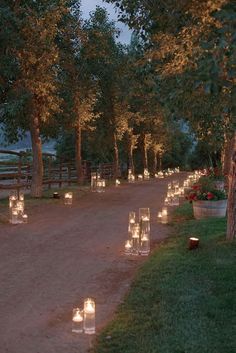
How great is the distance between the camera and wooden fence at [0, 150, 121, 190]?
2561cm

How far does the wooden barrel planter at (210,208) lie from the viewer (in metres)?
17.0

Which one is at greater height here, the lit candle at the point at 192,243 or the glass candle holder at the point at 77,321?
the lit candle at the point at 192,243

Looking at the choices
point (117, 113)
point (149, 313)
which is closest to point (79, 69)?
point (117, 113)

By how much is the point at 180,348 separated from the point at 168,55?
4.77 metres

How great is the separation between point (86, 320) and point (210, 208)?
427 inches

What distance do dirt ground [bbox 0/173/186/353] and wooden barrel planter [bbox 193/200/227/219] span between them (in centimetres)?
149

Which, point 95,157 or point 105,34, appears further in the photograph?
point 95,157

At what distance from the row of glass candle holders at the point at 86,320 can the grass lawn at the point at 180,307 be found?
186mm

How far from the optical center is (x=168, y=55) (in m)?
8.85

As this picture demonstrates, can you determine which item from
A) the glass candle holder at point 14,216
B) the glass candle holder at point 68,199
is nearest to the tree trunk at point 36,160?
the glass candle holder at point 68,199

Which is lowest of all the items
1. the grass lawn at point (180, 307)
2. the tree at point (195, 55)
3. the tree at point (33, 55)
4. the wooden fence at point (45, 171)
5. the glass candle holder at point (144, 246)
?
the grass lawn at point (180, 307)

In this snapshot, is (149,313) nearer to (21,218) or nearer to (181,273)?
(181,273)

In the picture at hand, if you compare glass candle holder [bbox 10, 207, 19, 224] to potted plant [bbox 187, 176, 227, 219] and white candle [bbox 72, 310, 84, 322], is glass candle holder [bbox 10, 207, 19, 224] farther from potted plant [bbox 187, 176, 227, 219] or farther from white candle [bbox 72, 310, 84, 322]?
white candle [bbox 72, 310, 84, 322]

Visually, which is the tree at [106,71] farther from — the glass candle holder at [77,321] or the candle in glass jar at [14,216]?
the glass candle holder at [77,321]
